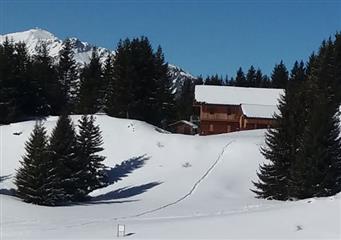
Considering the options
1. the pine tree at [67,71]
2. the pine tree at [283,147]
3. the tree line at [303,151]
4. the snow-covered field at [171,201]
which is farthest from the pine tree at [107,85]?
the pine tree at [283,147]

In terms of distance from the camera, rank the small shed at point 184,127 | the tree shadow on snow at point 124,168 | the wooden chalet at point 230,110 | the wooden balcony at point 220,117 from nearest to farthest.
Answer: the tree shadow on snow at point 124,168 < the wooden chalet at point 230,110 < the wooden balcony at point 220,117 < the small shed at point 184,127

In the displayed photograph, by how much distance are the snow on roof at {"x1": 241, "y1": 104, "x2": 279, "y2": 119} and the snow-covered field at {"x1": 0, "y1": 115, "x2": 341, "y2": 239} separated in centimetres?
923

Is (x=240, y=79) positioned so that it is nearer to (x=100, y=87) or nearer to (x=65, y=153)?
(x=100, y=87)

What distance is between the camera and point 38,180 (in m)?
30.9

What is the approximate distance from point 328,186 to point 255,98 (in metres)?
40.9

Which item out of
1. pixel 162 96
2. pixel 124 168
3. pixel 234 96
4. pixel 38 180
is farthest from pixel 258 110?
pixel 38 180

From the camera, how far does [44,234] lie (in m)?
18.9

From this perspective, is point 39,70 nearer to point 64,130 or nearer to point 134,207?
point 64,130

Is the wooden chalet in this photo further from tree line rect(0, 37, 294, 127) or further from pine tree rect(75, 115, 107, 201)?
pine tree rect(75, 115, 107, 201)

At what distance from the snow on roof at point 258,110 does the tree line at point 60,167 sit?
25590 millimetres

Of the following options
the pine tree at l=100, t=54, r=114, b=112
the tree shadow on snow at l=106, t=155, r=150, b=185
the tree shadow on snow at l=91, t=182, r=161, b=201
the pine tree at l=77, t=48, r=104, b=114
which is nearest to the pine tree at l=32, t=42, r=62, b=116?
the pine tree at l=77, t=48, r=104, b=114

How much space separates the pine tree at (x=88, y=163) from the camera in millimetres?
36375

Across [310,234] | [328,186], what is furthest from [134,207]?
[310,234]

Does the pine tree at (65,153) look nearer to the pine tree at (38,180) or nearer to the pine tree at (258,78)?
the pine tree at (38,180)
